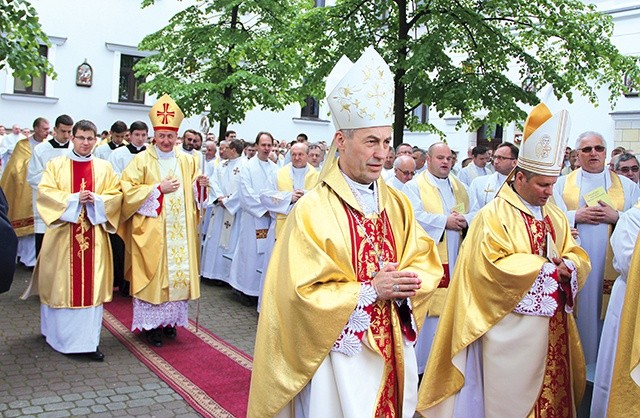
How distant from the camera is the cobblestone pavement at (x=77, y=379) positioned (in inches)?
214

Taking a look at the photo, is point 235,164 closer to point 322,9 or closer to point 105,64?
point 322,9

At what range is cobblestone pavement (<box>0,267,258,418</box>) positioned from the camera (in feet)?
17.9

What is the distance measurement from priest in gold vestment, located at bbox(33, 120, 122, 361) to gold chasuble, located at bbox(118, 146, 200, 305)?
29 cm

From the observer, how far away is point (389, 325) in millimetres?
3559

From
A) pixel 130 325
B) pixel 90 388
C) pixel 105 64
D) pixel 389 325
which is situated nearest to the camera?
pixel 389 325

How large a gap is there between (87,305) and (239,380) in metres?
1.64

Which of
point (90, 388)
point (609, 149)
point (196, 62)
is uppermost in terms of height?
point (196, 62)

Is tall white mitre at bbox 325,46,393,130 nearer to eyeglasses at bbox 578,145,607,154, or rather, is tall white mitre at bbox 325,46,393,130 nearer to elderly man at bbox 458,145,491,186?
eyeglasses at bbox 578,145,607,154

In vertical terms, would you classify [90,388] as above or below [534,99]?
below

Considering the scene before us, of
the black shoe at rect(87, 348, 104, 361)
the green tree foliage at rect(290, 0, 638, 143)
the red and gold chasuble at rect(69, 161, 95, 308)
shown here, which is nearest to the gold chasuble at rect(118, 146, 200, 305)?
the red and gold chasuble at rect(69, 161, 95, 308)

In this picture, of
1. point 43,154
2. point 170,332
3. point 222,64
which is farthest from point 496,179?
point 222,64

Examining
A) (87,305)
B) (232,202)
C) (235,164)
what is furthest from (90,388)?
(235,164)

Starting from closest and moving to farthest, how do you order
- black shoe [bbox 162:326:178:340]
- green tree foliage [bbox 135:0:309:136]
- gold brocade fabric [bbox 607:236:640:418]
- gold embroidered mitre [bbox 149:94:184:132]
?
gold brocade fabric [bbox 607:236:640:418] → gold embroidered mitre [bbox 149:94:184:132] → black shoe [bbox 162:326:178:340] → green tree foliage [bbox 135:0:309:136]

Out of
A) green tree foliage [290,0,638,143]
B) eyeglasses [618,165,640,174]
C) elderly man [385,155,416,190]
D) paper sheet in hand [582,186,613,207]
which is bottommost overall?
paper sheet in hand [582,186,613,207]
